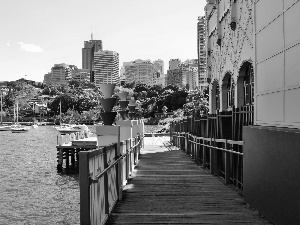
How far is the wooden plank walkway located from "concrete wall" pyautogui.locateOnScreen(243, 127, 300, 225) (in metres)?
0.41

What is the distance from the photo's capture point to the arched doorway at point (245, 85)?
16109 millimetres

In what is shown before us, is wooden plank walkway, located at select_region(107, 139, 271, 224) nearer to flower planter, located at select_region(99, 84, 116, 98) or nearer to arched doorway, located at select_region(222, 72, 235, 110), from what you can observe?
flower planter, located at select_region(99, 84, 116, 98)

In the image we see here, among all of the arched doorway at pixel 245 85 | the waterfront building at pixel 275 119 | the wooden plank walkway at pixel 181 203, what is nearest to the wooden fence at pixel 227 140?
the wooden plank walkway at pixel 181 203

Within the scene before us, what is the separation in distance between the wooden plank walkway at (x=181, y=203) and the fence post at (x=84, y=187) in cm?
220

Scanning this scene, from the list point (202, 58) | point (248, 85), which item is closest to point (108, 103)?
point (248, 85)

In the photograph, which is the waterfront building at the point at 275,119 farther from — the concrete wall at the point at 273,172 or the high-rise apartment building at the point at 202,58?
the high-rise apartment building at the point at 202,58

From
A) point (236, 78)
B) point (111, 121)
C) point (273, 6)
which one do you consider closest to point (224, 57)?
point (236, 78)

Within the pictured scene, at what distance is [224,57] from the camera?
20.4 m

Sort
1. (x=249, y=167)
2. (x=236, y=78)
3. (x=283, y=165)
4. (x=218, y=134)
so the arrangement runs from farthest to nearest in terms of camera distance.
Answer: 1. (x=236, y=78)
2. (x=218, y=134)
3. (x=249, y=167)
4. (x=283, y=165)

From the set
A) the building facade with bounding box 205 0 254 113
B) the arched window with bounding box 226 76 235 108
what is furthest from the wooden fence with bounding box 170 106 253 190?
the arched window with bounding box 226 76 235 108

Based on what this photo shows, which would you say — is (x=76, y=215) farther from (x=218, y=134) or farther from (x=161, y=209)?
(x=161, y=209)

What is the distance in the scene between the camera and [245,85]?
16828 millimetres

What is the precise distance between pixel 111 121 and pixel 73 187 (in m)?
20.5

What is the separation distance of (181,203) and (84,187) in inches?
176
